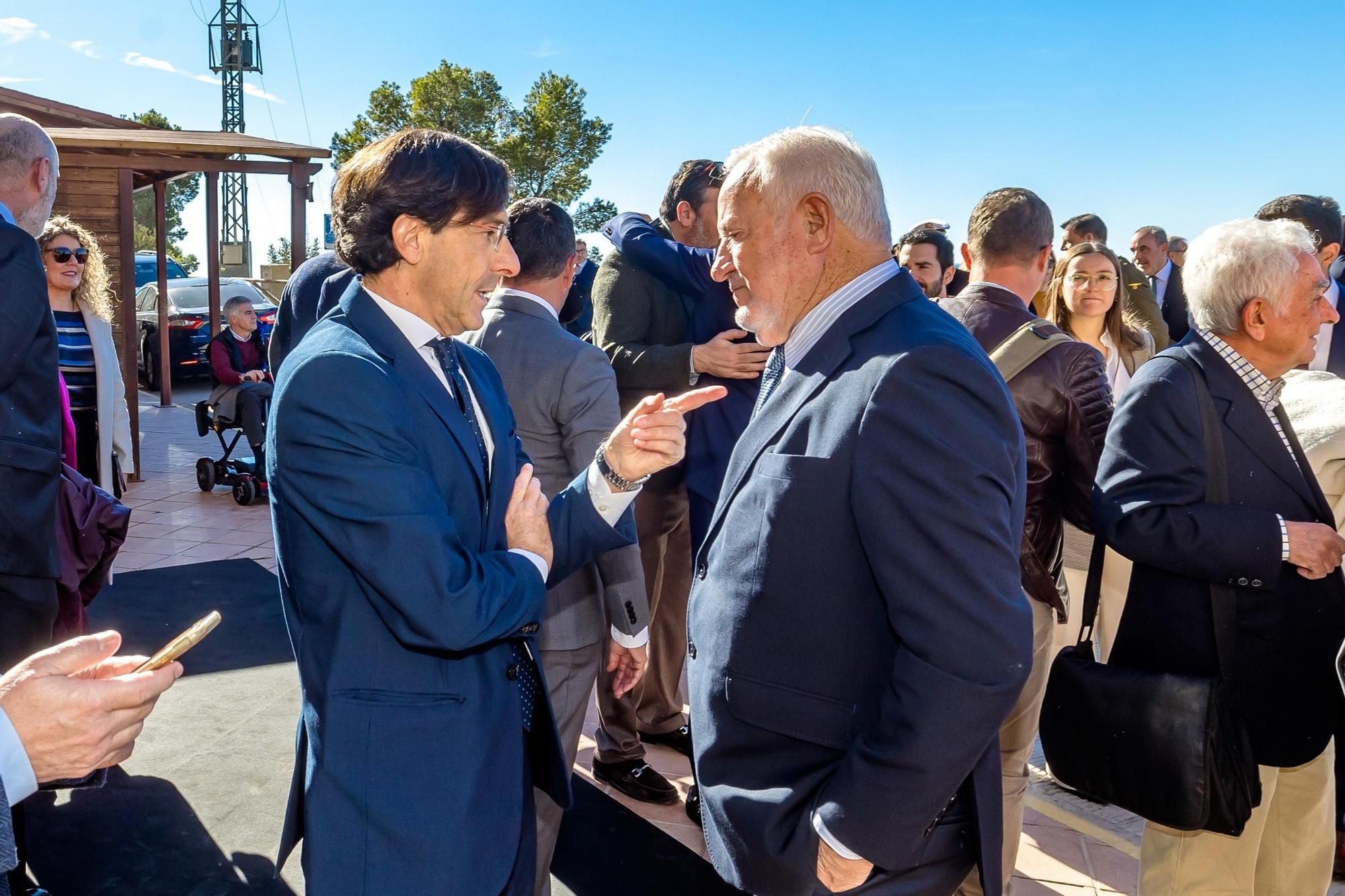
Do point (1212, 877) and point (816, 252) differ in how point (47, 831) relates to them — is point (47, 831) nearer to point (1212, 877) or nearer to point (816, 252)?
point (816, 252)

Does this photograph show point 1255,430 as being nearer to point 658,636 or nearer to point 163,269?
point 658,636

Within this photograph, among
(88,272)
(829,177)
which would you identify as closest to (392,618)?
(829,177)

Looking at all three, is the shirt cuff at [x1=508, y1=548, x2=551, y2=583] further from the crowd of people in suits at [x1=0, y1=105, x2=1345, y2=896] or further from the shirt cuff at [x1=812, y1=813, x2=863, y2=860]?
the shirt cuff at [x1=812, y1=813, x2=863, y2=860]

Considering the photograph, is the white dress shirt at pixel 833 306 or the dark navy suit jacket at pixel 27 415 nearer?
the white dress shirt at pixel 833 306

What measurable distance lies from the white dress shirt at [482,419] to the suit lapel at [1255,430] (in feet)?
4.29

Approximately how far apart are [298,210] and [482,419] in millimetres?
8997

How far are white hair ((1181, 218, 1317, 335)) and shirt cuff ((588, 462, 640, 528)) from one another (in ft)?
4.45

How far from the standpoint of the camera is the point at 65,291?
5.25 m

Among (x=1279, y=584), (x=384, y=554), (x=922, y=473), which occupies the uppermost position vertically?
(x=922, y=473)

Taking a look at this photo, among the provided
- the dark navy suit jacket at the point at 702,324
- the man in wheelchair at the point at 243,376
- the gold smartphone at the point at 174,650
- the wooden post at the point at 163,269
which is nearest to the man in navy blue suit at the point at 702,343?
the dark navy suit jacket at the point at 702,324

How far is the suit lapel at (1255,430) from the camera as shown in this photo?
2197mm

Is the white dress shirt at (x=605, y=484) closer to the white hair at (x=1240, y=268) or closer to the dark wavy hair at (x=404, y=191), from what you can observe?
the dark wavy hair at (x=404, y=191)

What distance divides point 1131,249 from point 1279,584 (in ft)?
21.9

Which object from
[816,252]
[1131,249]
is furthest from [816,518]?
[1131,249]
